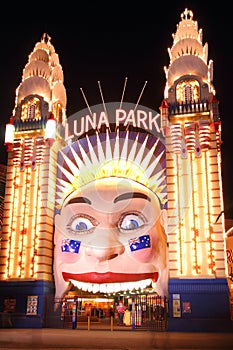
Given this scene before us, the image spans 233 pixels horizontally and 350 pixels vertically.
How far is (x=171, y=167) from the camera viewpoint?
86.9ft

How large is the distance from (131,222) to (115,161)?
15.7 feet

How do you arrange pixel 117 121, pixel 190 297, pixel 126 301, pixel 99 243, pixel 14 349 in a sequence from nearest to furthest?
pixel 14 349
pixel 190 297
pixel 99 243
pixel 117 121
pixel 126 301

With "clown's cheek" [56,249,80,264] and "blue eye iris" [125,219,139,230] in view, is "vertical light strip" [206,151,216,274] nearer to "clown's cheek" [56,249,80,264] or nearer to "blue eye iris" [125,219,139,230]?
"blue eye iris" [125,219,139,230]

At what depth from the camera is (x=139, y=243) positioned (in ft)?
81.1

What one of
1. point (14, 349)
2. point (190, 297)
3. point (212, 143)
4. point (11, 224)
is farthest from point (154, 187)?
point (14, 349)

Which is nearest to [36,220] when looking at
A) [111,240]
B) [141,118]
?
[111,240]

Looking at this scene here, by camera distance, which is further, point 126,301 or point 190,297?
point 126,301

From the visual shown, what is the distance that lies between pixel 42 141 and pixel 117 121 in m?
5.63

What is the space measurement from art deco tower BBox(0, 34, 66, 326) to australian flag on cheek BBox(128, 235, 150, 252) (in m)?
6.11

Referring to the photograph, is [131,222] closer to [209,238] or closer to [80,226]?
[80,226]

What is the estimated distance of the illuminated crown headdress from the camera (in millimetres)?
27781

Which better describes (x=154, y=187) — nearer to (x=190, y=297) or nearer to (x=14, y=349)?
(x=190, y=297)

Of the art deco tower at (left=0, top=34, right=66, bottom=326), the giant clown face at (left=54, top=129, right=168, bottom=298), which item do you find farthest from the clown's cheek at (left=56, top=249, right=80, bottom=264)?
the art deco tower at (left=0, top=34, right=66, bottom=326)

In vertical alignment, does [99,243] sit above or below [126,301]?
above
